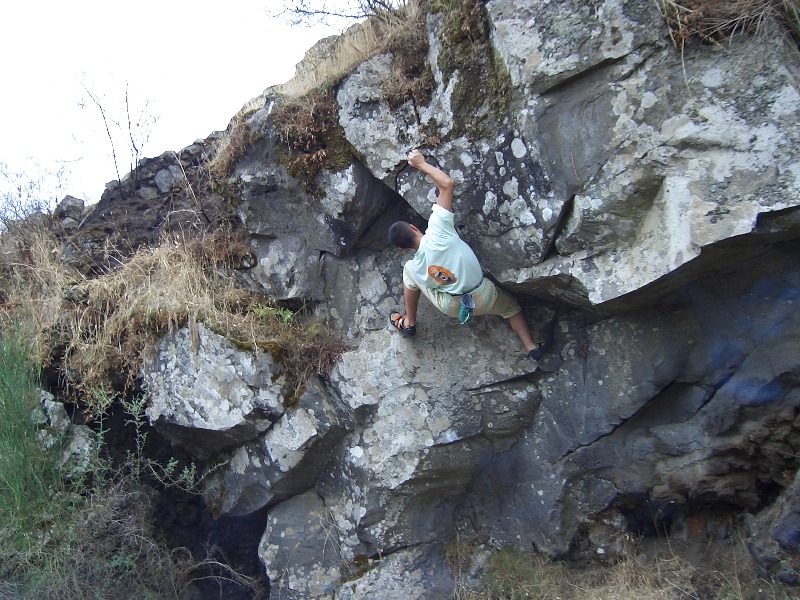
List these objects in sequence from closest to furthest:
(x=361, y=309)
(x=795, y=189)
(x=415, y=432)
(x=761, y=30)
→ (x=795, y=189) < (x=761, y=30) < (x=415, y=432) < (x=361, y=309)

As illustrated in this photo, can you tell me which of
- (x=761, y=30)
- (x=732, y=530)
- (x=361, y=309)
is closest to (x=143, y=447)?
(x=361, y=309)

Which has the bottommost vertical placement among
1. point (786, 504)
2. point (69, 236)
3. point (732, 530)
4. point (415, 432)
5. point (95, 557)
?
point (732, 530)

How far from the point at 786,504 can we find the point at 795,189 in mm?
1824

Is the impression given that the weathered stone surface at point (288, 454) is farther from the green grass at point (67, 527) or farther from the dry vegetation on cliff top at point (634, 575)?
the dry vegetation on cliff top at point (634, 575)

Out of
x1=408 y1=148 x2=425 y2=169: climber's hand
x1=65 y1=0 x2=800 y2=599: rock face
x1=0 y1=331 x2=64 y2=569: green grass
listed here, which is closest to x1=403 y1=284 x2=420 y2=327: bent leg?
x1=65 y1=0 x2=800 y2=599: rock face

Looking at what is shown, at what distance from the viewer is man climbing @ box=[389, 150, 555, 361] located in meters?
4.36

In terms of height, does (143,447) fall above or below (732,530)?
above

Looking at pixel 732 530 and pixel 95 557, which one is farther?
pixel 95 557

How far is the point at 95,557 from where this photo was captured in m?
4.94

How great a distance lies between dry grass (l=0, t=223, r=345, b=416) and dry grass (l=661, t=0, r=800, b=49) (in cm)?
314

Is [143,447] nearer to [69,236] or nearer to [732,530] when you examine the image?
[69,236]

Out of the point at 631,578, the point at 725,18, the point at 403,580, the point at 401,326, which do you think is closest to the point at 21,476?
the point at 403,580

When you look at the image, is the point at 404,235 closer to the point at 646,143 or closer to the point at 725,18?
the point at 646,143

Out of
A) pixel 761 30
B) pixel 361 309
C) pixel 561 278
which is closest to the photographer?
pixel 761 30
